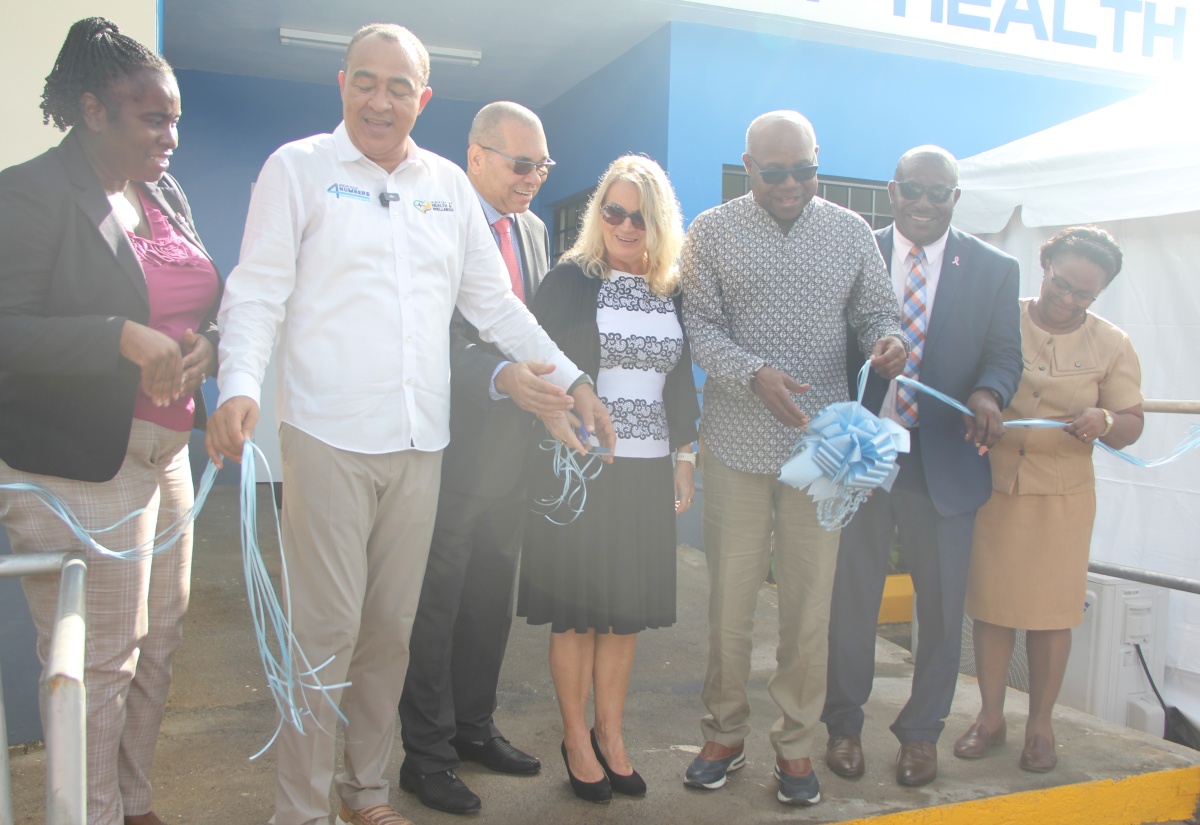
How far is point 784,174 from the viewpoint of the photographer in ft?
10.4

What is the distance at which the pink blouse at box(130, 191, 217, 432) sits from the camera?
2531mm

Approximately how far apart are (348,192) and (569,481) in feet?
3.72

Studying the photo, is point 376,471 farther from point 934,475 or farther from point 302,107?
point 302,107

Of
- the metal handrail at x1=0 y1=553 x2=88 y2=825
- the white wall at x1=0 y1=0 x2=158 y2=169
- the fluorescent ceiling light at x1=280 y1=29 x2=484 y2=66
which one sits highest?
the fluorescent ceiling light at x1=280 y1=29 x2=484 y2=66

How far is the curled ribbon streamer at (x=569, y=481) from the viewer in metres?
3.14

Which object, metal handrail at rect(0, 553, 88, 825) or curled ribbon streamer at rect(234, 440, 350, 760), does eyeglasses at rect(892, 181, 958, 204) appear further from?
metal handrail at rect(0, 553, 88, 825)

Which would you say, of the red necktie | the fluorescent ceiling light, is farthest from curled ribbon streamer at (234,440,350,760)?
the fluorescent ceiling light

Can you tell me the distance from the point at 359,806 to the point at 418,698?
401 mm

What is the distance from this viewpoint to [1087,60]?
8461mm

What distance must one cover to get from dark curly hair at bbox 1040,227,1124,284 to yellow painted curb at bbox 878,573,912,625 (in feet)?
10.9

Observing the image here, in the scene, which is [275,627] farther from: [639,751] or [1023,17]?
[1023,17]

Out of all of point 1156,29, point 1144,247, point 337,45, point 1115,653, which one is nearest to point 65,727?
point 1115,653

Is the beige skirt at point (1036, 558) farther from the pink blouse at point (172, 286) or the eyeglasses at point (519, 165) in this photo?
the pink blouse at point (172, 286)

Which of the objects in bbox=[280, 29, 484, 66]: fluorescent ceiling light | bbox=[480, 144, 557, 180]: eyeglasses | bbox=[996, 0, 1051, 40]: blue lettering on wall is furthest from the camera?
bbox=[996, 0, 1051, 40]: blue lettering on wall
